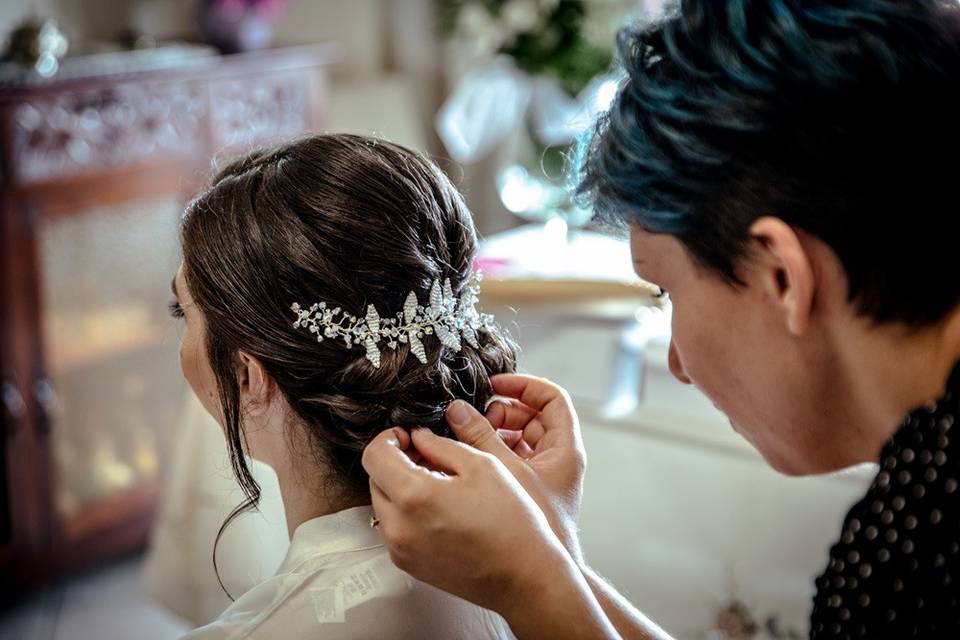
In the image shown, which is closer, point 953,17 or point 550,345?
point 953,17

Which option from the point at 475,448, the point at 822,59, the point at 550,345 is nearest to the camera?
the point at 822,59

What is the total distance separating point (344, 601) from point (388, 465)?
215 mm

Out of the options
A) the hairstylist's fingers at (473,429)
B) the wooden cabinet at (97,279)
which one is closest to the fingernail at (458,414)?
the hairstylist's fingers at (473,429)

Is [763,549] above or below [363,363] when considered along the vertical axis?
below

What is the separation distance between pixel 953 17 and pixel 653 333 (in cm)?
149

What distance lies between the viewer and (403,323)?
1.15 metres

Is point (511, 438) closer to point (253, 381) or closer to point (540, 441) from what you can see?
point (540, 441)

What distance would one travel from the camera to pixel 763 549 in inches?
72.1

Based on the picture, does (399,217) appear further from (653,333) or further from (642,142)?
(653,333)

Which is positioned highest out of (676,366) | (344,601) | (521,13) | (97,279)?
(521,13)

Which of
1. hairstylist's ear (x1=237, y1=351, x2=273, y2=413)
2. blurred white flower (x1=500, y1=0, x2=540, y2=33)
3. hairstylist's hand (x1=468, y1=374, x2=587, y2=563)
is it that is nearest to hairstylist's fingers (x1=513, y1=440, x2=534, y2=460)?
hairstylist's hand (x1=468, y1=374, x2=587, y2=563)

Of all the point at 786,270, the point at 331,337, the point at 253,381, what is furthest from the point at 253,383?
the point at 786,270

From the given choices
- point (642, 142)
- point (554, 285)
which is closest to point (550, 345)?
point (554, 285)

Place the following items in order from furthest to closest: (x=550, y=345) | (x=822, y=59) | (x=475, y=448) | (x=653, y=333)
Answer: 1. (x=550, y=345)
2. (x=653, y=333)
3. (x=475, y=448)
4. (x=822, y=59)
